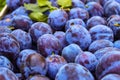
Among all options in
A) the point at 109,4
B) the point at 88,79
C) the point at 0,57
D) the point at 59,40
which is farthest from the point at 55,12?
the point at 88,79

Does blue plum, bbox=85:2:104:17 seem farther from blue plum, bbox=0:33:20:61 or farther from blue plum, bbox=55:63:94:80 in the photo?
blue plum, bbox=55:63:94:80

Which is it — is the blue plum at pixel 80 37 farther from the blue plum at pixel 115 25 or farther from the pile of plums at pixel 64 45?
the blue plum at pixel 115 25

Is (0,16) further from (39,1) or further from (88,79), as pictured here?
(88,79)

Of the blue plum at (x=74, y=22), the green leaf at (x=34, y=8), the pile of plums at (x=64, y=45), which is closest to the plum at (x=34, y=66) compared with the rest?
the pile of plums at (x=64, y=45)

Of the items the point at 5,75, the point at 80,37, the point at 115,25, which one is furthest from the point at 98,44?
the point at 5,75

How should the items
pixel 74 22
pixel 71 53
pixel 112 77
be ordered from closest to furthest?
pixel 112 77 → pixel 71 53 → pixel 74 22

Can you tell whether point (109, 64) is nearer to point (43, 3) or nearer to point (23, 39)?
point (23, 39)
